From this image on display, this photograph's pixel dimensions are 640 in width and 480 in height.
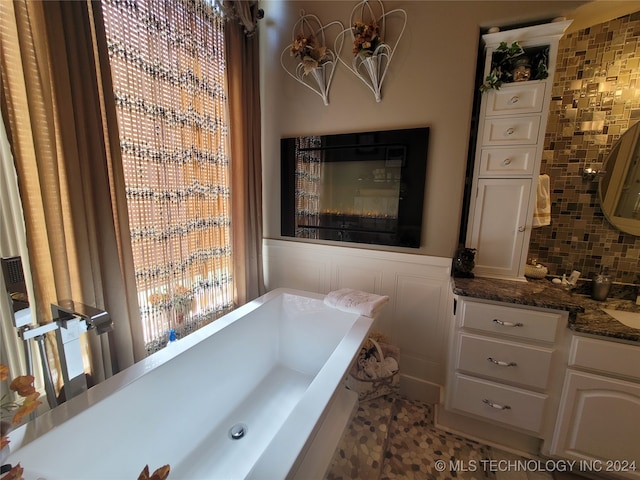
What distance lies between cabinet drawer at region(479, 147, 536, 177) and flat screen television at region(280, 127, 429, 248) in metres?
0.34

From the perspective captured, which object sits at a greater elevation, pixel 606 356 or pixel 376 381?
pixel 606 356

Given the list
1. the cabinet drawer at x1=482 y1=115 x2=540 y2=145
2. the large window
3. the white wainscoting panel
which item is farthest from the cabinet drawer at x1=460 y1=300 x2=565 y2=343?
the large window

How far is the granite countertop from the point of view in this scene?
1155 mm

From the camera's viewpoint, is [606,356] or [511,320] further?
[511,320]

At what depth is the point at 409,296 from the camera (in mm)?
1792

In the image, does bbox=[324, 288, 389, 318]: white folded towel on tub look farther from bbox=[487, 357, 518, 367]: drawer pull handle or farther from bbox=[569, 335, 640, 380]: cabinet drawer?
bbox=[569, 335, 640, 380]: cabinet drawer

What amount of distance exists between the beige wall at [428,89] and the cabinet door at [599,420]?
0.86 meters

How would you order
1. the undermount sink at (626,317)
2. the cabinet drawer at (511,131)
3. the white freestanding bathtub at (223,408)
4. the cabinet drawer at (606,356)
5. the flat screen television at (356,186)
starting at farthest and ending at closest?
the flat screen television at (356,186), the cabinet drawer at (511,131), the undermount sink at (626,317), the cabinet drawer at (606,356), the white freestanding bathtub at (223,408)

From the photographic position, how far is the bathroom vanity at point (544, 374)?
1.16 m

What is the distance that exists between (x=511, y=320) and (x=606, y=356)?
0.35 meters

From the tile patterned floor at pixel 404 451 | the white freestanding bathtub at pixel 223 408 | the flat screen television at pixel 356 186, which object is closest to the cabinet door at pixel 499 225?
the flat screen television at pixel 356 186

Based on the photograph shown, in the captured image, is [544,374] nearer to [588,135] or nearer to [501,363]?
[501,363]

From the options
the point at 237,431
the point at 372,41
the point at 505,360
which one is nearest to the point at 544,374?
the point at 505,360

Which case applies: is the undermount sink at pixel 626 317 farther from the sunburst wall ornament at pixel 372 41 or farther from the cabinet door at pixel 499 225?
the sunburst wall ornament at pixel 372 41
